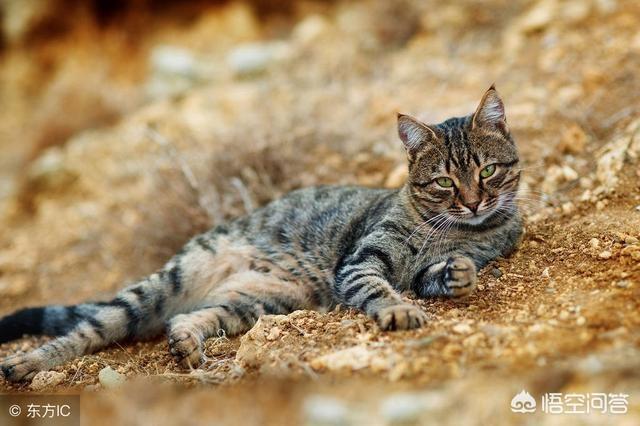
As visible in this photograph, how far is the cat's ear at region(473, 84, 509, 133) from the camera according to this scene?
3376 mm

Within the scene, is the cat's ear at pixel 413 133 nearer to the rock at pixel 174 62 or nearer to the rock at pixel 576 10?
the rock at pixel 576 10

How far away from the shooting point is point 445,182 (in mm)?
3363

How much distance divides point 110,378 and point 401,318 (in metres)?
1.54

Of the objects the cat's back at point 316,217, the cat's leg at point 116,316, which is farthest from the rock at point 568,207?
the cat's leg at point 116,316

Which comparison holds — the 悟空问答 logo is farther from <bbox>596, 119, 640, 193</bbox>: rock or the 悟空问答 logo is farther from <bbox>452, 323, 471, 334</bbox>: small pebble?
<bbox>596, 119, 640, 193</bbox>: rock

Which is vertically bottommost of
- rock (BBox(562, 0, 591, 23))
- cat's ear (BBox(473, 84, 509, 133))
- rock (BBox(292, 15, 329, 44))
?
cat's ear (BBox(473, 84, 509, 133))

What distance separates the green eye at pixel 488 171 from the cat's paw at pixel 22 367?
9.12 ft

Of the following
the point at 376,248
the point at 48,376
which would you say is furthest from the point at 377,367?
the point at 48,376

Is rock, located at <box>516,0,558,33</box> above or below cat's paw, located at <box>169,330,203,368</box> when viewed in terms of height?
above

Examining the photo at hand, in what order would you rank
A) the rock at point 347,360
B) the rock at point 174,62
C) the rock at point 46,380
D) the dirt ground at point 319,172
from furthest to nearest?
the rock at point 174,62 → the rock at point 46,380 → the rock at point 347,360 → the dirt ground at point 319,172

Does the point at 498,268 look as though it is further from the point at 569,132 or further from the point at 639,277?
the point at 569,132

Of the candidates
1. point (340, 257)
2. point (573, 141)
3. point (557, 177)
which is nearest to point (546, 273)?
point (340, 257)

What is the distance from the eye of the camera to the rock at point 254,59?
899cm

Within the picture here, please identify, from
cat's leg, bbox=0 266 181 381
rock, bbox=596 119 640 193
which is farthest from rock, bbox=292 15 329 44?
cat's leg, bbox=0 266 181 381
